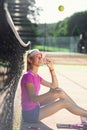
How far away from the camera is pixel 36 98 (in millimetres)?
4789

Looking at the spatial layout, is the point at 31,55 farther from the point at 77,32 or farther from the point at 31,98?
the point at 77,32

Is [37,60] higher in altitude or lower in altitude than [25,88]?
higher

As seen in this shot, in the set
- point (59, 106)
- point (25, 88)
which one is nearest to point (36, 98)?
point (25, 88)

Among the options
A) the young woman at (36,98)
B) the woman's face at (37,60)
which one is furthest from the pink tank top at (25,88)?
the woman's face at (37,60)

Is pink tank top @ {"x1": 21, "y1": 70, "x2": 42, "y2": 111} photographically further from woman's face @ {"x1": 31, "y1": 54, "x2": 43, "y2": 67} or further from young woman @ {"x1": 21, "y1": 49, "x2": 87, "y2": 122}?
woman's face @ {"x1": 31, "y1": 54, "x2": 43, "y2": 67}

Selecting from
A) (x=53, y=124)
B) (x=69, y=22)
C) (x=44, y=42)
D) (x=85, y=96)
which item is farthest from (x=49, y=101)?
(x=69, y=22)

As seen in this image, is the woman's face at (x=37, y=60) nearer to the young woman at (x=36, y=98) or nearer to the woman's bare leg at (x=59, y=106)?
the young woman at (x=36, y=98)

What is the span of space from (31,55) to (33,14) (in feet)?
148

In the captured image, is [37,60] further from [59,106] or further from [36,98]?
[59,106]

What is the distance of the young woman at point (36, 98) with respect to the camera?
482 centimetres

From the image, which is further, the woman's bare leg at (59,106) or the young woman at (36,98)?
the woman's bare leg at (59,106)

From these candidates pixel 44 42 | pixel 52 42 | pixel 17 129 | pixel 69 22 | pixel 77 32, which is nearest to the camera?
pixel 17 129

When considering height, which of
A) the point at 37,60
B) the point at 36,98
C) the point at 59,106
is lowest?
the point at 59,106

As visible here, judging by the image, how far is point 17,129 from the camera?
472cm
